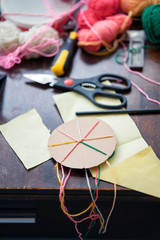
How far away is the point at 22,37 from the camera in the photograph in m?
0.73

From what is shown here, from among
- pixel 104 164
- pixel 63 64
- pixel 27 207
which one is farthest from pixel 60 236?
pixel 63 64

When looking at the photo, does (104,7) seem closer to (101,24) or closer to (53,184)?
(101,24)

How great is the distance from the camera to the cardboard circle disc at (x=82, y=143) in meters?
0.53

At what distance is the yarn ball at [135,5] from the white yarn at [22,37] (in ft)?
0.61

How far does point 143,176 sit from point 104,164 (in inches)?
2.7

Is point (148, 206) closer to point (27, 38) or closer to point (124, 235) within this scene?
point (124, 235)

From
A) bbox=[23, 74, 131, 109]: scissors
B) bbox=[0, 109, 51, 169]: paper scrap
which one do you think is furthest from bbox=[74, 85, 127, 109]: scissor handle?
bbox=[0, 109, 51, 169]: paper scrap

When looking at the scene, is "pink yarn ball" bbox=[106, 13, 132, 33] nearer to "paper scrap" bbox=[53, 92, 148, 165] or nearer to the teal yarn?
the teal yarn

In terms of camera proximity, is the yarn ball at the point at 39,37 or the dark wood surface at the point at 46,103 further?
the yarn ball at the point at 39,37

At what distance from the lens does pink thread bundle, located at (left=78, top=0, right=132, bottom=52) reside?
721mm

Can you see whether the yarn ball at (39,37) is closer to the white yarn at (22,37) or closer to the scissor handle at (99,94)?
the white yarn at (22,37)

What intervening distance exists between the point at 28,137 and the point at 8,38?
0.85 feet

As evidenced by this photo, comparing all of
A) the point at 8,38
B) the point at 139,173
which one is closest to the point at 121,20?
the point at 8,38

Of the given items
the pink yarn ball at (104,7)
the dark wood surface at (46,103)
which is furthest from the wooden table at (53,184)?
the pink yarn ball at (104,7)
